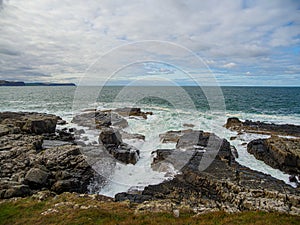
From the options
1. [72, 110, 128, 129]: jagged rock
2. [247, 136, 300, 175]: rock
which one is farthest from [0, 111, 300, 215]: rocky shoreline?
[72, 110, 128, 129]: jagged rock

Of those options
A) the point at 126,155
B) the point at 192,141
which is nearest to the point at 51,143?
the point at 126,155

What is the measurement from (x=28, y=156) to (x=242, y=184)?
1971cm

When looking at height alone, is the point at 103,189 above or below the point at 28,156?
below

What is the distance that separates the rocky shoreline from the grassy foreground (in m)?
1.20

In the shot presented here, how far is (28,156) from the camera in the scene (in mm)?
19859

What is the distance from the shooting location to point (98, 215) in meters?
11.1

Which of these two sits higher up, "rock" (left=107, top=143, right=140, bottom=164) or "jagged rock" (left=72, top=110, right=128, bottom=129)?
"jagged rock" (left=72, top=110, right=128, bottom=129)

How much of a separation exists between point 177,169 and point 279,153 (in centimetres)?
1098

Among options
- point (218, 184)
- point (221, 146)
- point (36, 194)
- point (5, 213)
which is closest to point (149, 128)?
point (221, 146)

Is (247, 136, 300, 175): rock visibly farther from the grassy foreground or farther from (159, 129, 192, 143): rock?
the grassy foreground

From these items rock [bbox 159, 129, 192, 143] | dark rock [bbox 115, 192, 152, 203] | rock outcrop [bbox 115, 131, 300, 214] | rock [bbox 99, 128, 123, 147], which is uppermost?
rock [bbox 99, 128, 123, 147]

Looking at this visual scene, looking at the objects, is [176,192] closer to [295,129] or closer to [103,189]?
[103,189]

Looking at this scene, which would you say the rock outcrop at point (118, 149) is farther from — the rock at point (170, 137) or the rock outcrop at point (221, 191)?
the rock at point (170, 137)

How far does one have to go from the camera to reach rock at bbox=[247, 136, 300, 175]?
19672 mm
